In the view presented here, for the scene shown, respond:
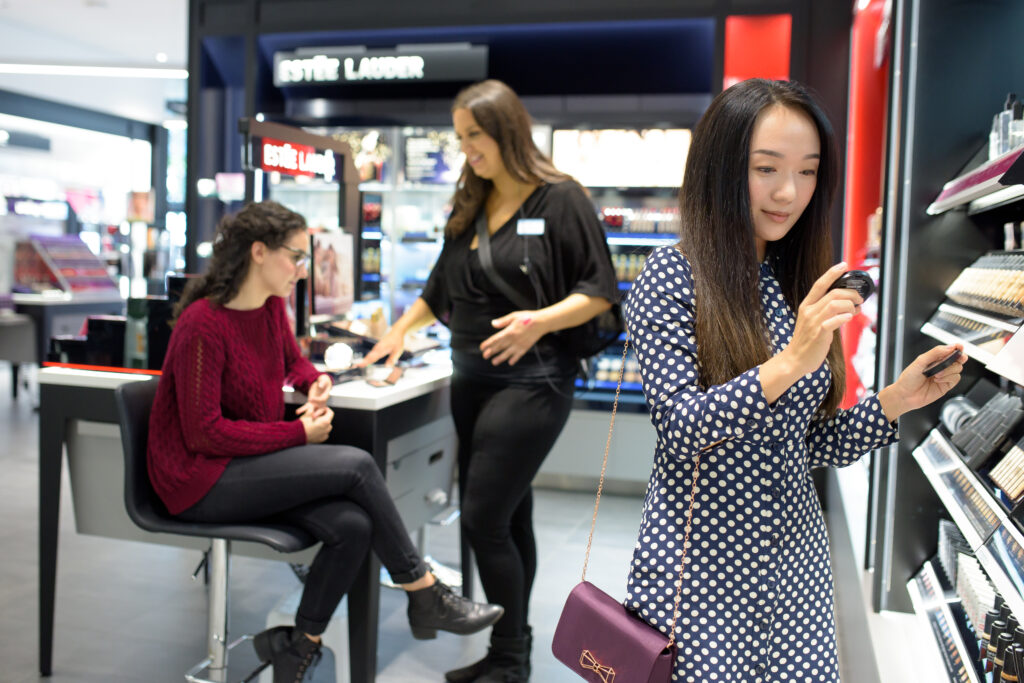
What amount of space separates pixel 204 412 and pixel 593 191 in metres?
3.83

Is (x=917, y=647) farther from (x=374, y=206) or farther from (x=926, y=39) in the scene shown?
(x=374, y=206)

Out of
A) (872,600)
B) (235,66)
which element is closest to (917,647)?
(872,600)

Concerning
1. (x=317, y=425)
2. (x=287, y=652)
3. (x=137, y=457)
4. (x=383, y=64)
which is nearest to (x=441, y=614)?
(x=287, y=652)

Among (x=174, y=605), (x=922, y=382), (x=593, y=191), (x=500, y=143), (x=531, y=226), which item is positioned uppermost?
(x=593, y=191)

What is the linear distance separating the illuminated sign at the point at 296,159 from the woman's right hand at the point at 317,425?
1.10m

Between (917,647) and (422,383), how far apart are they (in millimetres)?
1577

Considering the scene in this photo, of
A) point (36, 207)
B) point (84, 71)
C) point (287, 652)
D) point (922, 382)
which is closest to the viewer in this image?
point (922, 382)

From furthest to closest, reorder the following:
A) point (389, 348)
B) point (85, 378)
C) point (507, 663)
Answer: point (389, 348)
point (85, 378)
point (507, 663)

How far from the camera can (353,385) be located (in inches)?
107

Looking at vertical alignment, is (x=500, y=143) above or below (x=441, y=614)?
above

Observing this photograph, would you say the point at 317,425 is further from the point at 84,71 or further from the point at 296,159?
the point at 84,71

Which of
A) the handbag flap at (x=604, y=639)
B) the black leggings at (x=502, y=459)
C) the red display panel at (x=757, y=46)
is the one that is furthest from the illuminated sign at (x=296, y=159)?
the red display panel at (x=757, y=46)

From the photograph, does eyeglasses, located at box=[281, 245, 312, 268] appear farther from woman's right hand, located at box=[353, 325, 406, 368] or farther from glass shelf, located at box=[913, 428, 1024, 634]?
glass shelf, located at box=[913, 428, 1024, 634]

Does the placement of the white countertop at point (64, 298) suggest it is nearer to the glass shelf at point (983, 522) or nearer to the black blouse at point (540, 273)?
the black blouse at point (540, 273)
